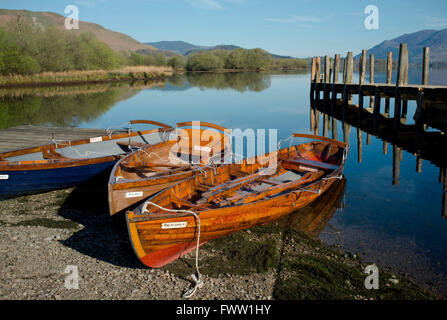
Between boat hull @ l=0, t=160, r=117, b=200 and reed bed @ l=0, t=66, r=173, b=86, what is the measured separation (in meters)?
46.5

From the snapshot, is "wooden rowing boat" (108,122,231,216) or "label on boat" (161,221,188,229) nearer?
"label on boat" (161,221,188,229)

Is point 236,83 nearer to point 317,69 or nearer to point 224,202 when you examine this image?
point 317,69

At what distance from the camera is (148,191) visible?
766 centimetres

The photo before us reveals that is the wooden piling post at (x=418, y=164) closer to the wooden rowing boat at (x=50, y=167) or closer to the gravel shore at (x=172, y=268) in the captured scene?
the gravel shore at (x=172, y=268)

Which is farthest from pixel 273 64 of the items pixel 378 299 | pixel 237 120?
pixel 378 299

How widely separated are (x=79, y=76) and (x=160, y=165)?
2083 inches

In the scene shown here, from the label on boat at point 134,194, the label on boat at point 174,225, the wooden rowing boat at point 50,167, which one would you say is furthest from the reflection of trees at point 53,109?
the label on boat at point 174,225

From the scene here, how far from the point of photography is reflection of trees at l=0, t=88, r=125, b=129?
2460cm

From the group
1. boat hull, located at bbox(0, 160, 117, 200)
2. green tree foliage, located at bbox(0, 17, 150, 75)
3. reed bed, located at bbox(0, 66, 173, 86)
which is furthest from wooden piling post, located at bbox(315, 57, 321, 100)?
green tree foliage, located at bbox(0, 17, 150, 75)

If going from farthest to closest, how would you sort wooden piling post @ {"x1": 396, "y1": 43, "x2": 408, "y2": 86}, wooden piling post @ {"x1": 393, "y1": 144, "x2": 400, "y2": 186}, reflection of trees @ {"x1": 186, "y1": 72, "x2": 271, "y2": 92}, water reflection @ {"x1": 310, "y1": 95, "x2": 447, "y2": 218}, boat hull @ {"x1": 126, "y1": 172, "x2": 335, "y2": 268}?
reflection of trees @ {"x1": 186, "y1": 72, "x2": 271, "y2": 92} < wooden piling post @ {"x1": 396, "y1": 43, "x2": 408, "y2": 86} < water reflection @ {"x1": 310, "y1": 95, "x2": 447, "y2": 218} < wooden piling post @ {"x1": 393, "y1": 144, "x2": 400, "y2": 186} < boat hull @ {"x1": 126, "y1": 172, "x2": 335, "y2": 268}

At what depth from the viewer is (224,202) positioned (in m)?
7.04

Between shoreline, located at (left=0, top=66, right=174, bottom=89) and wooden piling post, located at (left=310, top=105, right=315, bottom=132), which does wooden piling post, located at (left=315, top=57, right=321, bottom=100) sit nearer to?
wooden piling post, located at (left=310, top=105, right=315, bottom=132)
